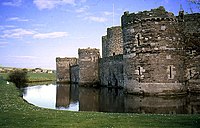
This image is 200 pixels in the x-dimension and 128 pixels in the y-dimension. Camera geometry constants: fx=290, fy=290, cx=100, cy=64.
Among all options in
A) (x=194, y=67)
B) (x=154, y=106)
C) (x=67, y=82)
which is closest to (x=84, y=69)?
(x=67, y=82)

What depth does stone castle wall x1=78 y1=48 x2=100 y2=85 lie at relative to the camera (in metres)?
39.0

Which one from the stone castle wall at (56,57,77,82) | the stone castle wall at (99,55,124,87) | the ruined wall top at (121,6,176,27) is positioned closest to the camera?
the ruined wall top at (121,6,176,27)

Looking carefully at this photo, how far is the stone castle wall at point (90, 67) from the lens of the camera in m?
39.0

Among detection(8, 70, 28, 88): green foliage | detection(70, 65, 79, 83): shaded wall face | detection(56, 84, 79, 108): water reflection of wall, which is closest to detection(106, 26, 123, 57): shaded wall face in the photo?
detection(70, 65, 79, 83): shaded wall face

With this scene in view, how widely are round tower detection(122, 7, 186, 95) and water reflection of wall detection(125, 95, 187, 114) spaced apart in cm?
148

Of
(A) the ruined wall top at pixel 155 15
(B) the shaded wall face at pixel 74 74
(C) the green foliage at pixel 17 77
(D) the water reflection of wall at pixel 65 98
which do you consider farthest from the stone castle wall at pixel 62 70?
(A) the ruined wall top at pixel 155 15

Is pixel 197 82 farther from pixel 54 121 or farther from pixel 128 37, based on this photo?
pixel 54 121

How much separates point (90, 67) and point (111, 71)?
5824 millimetres

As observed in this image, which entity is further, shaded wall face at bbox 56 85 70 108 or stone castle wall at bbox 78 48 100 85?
stone castle wall at bbox 78 48 100 85

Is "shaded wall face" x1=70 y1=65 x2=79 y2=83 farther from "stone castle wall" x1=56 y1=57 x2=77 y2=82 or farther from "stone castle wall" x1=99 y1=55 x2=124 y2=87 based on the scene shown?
"stone castle wall" x1=99 y1=55 x2=124 y2=87

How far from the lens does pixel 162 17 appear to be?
22484mm

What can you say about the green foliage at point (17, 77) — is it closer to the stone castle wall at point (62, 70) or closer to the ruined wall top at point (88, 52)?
the stone castle wall at point (62, 70)

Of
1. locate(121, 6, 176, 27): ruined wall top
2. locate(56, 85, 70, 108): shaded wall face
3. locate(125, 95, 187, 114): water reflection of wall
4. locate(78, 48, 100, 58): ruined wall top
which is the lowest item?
locate(56, 85, 70, 108): shaded wall face

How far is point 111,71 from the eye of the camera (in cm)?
3384
